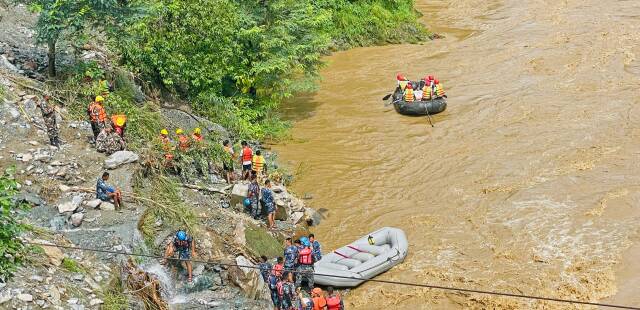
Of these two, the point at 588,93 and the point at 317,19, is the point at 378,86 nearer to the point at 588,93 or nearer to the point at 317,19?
the point at 317,19

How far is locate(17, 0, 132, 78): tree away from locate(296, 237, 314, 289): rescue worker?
339 inches

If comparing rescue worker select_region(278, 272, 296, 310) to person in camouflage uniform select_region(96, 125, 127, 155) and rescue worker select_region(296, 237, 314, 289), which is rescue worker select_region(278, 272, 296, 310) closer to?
rescue worker select_region(296, 237, 314, 289)

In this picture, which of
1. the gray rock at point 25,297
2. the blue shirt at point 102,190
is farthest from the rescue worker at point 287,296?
the gray rock at point 25,297

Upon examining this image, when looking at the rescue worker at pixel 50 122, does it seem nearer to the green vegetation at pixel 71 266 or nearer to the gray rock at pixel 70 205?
the gray rock at pixel 70 205

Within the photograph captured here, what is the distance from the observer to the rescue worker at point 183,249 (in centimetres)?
1349

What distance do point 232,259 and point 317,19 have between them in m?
11.8

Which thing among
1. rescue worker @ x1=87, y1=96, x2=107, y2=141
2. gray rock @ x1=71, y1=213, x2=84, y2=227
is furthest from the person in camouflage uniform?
gray rock @ x1=71, y1=213, x2=84, y2=227

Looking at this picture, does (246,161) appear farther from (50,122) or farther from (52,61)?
(52,61)

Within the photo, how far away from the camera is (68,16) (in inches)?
696

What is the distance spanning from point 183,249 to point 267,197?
338cm

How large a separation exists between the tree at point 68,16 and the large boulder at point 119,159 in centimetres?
400

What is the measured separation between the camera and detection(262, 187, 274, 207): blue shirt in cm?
1648

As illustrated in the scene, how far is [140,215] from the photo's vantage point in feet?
47.7

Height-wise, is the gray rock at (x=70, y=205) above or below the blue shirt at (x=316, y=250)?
above
